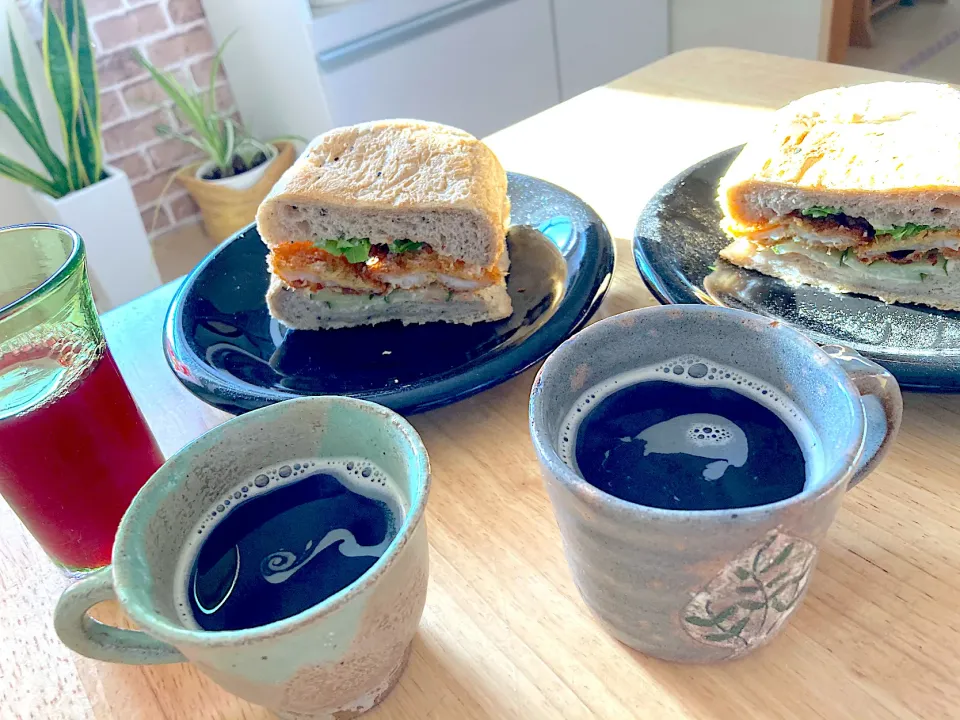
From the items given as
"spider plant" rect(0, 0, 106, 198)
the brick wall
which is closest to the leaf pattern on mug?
"spider plant" rect(0, 0, 106, 198)

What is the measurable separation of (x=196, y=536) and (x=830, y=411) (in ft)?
1.17

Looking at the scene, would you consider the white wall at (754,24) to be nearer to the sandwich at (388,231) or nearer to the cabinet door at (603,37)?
the cabinet door at (603,37)

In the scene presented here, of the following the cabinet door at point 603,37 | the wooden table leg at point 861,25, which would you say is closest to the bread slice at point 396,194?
the cabinet door at point 603,37

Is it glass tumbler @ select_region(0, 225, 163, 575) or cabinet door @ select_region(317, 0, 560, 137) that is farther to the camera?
cabinet door @ select_region(317, 0, 560, 137)

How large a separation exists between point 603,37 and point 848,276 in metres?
1.95

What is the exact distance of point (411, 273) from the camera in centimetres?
87

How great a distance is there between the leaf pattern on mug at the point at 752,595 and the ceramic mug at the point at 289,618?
15cm

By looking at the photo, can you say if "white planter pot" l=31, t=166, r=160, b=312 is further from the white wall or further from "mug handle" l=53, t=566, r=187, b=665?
the white wall

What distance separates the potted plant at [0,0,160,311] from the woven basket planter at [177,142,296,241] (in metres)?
0.21

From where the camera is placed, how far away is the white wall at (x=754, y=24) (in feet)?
7.59

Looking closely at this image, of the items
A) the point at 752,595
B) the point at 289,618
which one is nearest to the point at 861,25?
the point at 752,595

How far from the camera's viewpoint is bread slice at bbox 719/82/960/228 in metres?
0.77

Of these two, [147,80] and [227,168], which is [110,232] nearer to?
[227,168]

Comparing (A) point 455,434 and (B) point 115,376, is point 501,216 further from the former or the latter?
(B) point 115,376
